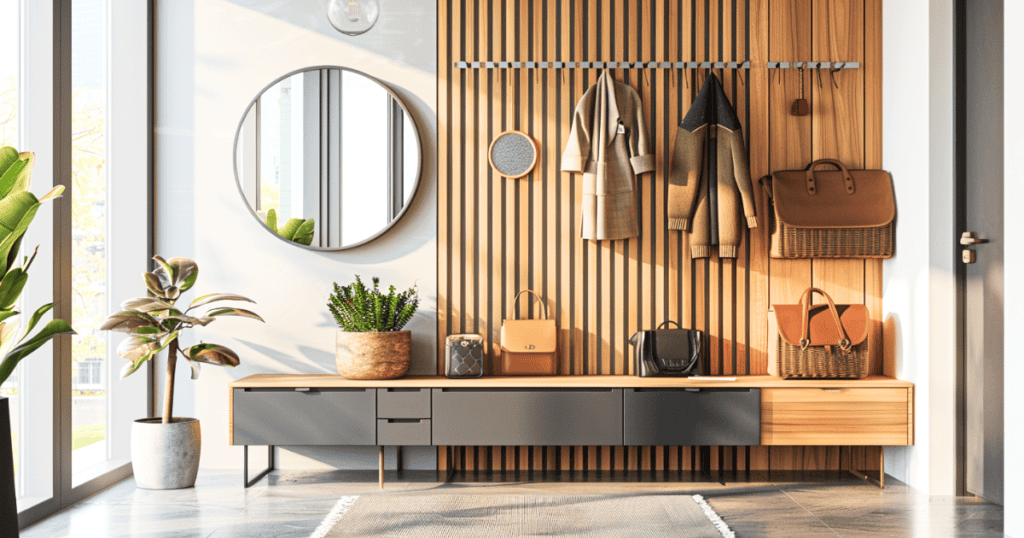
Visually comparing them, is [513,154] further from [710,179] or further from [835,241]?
[835,241]

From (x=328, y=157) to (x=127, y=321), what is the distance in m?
1.16

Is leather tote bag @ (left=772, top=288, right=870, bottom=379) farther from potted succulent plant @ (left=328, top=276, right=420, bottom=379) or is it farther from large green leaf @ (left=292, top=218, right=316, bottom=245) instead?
large green leaf @ (left=292, top=218, right=316, bottom=245)

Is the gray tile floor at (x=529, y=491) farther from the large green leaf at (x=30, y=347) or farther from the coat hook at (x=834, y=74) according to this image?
the coat hook at (x=834, y=74)

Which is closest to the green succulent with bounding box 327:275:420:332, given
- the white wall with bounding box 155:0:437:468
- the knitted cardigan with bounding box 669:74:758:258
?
the white wall with bounding box 155:0:437:468

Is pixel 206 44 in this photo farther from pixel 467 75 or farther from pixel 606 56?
pixel 606 56

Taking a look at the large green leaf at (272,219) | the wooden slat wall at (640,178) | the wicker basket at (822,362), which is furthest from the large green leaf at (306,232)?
the wicker basket at (822,362)

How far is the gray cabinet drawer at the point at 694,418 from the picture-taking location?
10.5ft

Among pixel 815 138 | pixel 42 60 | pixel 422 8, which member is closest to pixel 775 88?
pixel 815 138

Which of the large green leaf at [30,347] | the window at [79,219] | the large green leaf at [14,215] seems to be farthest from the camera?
the window at [79,219]

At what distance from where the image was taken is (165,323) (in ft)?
10.3

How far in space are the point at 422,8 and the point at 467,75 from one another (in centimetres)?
40

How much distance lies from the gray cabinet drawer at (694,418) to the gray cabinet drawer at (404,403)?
2.87ft

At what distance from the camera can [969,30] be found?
315cm
